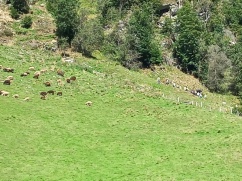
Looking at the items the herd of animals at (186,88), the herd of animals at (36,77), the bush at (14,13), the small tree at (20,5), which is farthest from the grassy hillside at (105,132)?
the small tree at (20,5)

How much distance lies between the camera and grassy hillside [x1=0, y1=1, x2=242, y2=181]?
56969 millimetres

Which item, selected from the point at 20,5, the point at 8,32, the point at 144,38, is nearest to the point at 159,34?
the point at 144,38

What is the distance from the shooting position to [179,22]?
122562mm

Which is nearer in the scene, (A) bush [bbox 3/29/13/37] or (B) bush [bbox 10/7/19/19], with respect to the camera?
(A) bush [bbox 3/29/13/37]

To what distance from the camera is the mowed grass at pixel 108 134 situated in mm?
56844

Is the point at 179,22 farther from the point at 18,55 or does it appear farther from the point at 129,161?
the point at 129,161

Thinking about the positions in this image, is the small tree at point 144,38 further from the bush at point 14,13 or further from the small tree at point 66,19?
the bush at point 14,13

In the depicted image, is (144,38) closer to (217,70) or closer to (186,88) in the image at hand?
(186,88)

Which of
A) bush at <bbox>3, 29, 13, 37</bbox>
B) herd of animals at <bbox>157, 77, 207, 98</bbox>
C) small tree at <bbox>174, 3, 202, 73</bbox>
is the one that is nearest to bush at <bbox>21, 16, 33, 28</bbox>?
bush at <bbox>3, 29, 13, 37</bbox>

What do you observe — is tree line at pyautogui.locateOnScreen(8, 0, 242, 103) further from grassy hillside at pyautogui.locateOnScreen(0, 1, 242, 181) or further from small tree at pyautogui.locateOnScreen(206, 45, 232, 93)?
grassy hillside at pyautogui.locateOnScreen(0, 1, 242, 181)

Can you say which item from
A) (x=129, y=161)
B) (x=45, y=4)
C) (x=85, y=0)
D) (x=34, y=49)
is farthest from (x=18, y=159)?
(x=85, y=0)

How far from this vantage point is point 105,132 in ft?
224

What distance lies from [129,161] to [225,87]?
5622cm

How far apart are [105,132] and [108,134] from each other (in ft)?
2.57
